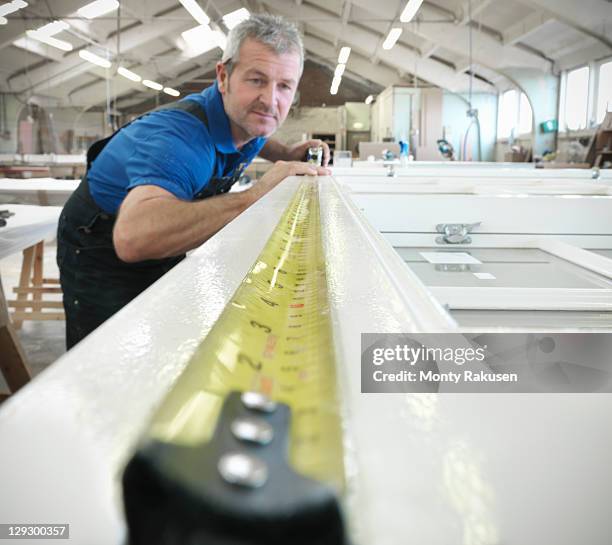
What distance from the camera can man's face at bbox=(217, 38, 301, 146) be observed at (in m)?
1.89

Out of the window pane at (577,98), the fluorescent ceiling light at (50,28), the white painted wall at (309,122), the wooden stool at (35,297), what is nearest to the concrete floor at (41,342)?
the wooden stool at (35,297)

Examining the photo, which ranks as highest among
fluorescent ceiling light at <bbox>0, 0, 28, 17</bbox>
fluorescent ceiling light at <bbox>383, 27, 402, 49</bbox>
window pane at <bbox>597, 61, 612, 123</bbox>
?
fluorescent ceiling light at <bbox>0, 0, 28, 17</bbox>

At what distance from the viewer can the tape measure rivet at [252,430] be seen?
0.62ft

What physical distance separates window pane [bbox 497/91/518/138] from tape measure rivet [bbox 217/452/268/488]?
13.9 m

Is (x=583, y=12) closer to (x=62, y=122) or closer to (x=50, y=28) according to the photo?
(x=50, y=28)

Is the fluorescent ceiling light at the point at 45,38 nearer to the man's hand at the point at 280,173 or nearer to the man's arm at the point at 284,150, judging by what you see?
the man's arm at the point at 284,150

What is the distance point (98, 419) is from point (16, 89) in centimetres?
1667

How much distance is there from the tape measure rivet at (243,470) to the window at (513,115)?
1264 cm

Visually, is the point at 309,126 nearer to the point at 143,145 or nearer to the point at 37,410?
the point at 143,145

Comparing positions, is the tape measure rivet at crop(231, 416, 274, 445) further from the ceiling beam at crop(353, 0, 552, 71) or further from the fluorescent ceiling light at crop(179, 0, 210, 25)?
the ceiling beam at crop(353, 0, 552, 71)

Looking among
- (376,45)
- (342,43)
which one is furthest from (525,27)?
(342,43)

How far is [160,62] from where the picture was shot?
1689 centimetres

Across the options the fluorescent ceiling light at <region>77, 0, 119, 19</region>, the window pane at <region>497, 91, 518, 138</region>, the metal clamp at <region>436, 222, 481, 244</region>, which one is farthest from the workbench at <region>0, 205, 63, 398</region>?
the window pane at <region>497, 91, 518, 138</region>

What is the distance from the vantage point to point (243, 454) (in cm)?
19
